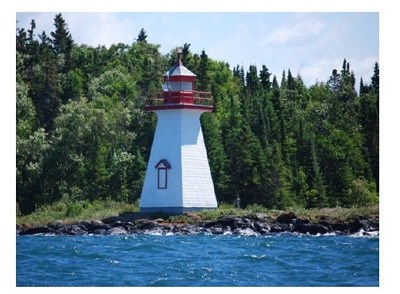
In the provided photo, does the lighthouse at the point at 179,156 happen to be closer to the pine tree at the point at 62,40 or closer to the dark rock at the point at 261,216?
the dark rock at the point at 261,216

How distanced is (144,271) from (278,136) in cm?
1960

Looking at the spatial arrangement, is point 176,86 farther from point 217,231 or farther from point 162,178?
point 217,231

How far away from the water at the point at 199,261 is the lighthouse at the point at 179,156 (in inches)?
110

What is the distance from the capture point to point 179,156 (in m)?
38.9

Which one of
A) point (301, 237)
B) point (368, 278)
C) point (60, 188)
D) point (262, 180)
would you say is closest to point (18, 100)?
point (60, 188)

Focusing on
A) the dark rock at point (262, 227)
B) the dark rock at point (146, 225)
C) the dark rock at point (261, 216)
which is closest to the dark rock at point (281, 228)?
the dark rock at point (262, 227)

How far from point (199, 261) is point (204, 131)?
14567 millimetres

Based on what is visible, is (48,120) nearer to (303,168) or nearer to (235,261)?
(303,168)

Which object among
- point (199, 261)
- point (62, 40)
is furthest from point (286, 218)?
point (62, 40)

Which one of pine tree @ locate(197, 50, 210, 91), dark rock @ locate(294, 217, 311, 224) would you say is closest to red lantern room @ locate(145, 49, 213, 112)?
dark rock @ locate(294, 217, 311, 224)

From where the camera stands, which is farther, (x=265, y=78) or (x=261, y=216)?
(x=265, y=78)

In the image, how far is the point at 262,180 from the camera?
42438 millimetres

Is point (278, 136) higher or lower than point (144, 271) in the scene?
higher

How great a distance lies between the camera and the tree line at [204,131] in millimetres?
42844
